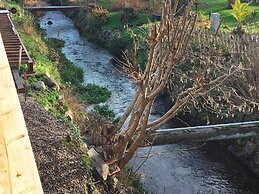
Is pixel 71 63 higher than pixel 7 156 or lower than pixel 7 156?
lower

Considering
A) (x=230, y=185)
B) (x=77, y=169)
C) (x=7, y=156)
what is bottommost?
(x=230, y=185)

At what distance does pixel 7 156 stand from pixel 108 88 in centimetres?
1508

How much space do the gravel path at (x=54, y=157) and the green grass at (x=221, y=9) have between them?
523 inches

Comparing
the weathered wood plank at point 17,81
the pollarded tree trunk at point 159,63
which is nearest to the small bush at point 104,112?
the weathered wood plank at point 17,81

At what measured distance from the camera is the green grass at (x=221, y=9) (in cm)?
2016

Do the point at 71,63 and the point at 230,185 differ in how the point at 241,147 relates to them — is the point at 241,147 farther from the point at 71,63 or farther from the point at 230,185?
the point at 71,63

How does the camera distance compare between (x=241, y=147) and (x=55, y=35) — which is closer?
(x=241, y=147)

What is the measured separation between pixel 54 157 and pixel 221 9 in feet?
60.2

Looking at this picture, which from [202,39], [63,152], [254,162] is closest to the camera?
[63,152]

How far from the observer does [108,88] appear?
16016mm

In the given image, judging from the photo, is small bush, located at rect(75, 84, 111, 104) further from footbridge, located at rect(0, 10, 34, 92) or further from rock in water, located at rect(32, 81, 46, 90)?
footbridge, located at rect(0, 10, 34, 92)

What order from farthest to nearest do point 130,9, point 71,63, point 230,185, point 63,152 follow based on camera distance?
point 130,9, point 71,63, point 230,185, point 63,152

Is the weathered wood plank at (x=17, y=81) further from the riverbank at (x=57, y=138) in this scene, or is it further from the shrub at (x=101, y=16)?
the shrub at (x=101, y=16)

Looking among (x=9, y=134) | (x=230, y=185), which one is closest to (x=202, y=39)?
(x=230, y=185)
